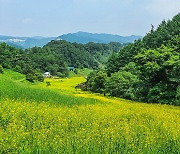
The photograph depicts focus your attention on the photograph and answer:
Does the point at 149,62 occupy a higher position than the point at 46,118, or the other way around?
the point at 149,62

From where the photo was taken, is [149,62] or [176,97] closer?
[176,97]

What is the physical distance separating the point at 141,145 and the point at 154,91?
24082 mm

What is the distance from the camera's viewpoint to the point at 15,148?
945cm

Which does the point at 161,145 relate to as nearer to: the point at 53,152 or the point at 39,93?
the point at 53,152

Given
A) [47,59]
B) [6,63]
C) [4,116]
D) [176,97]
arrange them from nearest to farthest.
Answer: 1. [4,116]
2. [176,97]
3. [6,63]
4. [47,59]

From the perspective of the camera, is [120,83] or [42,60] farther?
[42,60]

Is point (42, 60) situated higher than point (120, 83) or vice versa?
point (120, 83)

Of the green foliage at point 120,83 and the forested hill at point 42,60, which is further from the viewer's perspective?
the forested hill at point 42,60

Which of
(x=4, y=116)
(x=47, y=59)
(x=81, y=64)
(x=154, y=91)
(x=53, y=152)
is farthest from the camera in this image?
(x=81, y=64)

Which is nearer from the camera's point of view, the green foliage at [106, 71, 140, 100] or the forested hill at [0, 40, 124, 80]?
the green foliage at [106, 71, 140, 100]

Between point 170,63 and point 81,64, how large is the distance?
132810 mm

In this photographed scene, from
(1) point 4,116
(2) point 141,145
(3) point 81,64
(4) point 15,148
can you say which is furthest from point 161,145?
(3) point 81,64

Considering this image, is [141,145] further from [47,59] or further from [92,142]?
[47,59]

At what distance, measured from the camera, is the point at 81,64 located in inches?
6481
